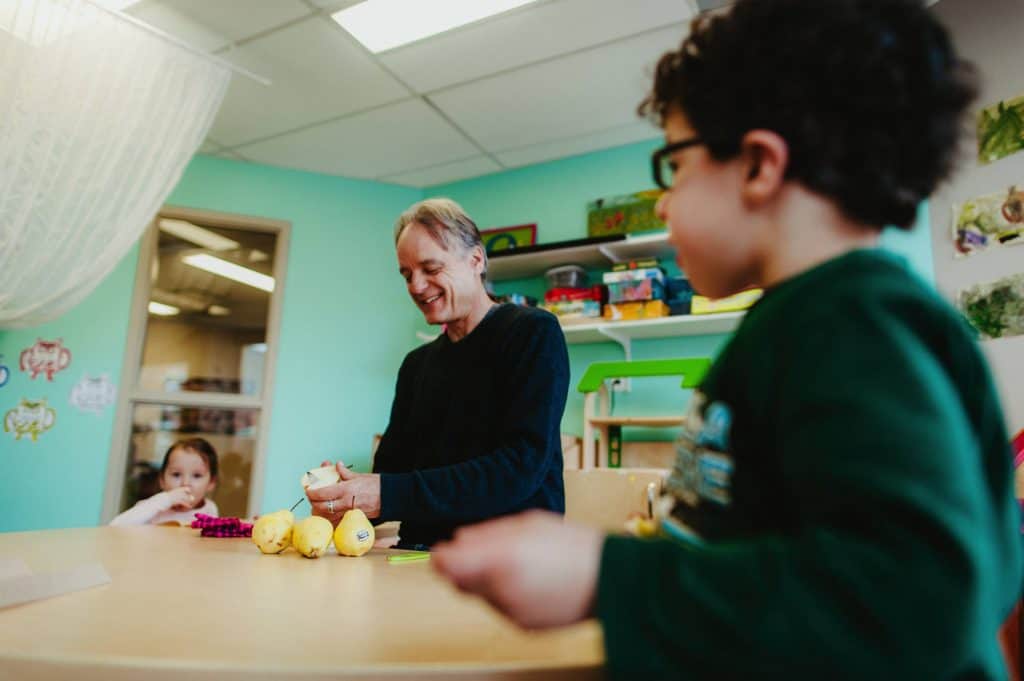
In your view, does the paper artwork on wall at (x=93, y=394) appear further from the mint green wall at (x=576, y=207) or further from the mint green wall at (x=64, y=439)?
the mint green wall at (x=576, y=207)

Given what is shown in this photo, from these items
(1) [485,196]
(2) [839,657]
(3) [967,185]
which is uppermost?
Result: (1) [485,196]

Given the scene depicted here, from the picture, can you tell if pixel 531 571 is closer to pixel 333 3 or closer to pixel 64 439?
pixel 333 3

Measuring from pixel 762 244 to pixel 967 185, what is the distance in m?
2.25

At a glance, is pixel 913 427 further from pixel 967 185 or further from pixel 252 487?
pixel 252 487

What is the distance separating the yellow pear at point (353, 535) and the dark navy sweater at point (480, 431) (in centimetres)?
6

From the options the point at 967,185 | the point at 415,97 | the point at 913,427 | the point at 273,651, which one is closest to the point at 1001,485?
the point at 913,427

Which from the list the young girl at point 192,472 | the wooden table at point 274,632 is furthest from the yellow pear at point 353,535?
the young girl at point 192,472

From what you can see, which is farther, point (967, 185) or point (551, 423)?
point (967, 185)

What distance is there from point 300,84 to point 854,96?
3008 mm

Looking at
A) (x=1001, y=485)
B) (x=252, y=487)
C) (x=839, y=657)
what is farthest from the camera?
(x=252, y=487)

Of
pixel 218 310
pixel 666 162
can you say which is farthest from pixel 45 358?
pixel 666 162

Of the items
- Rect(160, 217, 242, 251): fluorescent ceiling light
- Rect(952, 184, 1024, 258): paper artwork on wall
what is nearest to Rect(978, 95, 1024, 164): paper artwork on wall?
Rect(952, 184, 1024, 258): paper artwork on wall

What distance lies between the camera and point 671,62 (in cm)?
58

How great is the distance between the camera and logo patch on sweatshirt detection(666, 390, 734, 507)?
1.44 feet
